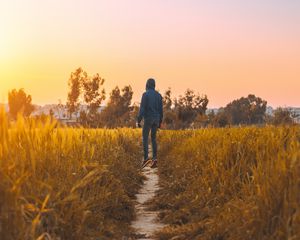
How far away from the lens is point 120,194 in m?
7.42

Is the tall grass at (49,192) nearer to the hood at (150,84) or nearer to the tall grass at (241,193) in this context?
the tall grass at (241,193)

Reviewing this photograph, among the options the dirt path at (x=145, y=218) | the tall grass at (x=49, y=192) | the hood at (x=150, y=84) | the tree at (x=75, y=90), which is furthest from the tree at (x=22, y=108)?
the tree at (x=75, y=90)

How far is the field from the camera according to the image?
4.05 metres

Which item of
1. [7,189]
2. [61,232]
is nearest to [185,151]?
[61,232]

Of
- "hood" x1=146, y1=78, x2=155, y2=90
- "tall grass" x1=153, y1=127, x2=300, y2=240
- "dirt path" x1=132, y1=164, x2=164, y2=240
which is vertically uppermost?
"hood" x1=146, y1=78, x2=155, y2=90

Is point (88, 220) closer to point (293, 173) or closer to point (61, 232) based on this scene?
point (61, 232)

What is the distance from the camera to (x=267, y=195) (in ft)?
14.4

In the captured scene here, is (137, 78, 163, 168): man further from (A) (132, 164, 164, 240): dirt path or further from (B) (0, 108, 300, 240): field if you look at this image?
(B) (0, 108, 300, 240): field

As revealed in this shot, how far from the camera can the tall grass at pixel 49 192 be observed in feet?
12.3

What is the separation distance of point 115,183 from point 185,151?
14.5 feet

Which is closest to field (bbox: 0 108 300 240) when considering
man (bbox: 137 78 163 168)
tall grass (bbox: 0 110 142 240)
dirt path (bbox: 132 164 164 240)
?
tall grass (bbox: 0 110 142 240)

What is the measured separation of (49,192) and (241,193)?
9.12 ft

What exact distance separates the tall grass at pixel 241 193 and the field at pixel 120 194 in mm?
10

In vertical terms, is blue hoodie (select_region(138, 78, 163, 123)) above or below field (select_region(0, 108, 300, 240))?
above
